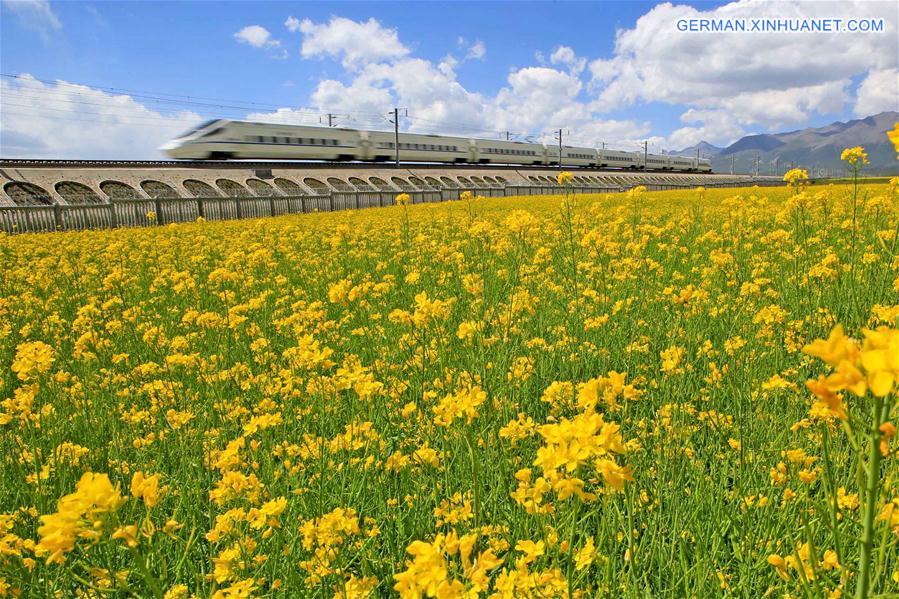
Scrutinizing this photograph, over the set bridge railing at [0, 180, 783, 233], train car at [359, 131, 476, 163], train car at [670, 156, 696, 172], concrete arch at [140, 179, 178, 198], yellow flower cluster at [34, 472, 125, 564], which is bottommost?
yellow flower cluster at [34, 472, 125, 564]

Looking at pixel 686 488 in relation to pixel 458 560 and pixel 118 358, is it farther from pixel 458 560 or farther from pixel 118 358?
pixel 118 358

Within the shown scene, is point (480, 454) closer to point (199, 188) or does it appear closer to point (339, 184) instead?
point (199, 188)

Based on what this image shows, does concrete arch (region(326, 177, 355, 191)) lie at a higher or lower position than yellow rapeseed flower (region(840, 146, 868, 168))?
higher

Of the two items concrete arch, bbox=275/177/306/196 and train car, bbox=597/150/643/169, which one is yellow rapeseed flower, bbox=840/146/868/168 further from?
train car, bbox=597/150/643/169

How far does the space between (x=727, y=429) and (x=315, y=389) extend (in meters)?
1.89

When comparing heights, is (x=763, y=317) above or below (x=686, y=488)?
above

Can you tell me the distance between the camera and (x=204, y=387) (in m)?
3.02

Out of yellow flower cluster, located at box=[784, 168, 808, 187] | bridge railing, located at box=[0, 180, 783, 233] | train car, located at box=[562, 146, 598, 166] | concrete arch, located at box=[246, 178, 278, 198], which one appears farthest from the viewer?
train car, located at box=[562, 146, 598, 166]

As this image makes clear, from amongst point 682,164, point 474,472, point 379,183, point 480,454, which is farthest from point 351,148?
point 682,164

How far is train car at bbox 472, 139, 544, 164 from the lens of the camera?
53.3 m

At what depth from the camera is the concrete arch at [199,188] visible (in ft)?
87.4

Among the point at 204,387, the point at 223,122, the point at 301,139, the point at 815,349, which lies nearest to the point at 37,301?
the point at 204,387

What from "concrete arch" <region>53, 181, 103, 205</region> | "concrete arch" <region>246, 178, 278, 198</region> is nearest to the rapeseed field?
"concrete arch" <region>53, 181, 103, 205</region>

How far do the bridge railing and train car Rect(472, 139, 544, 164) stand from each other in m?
26.3
